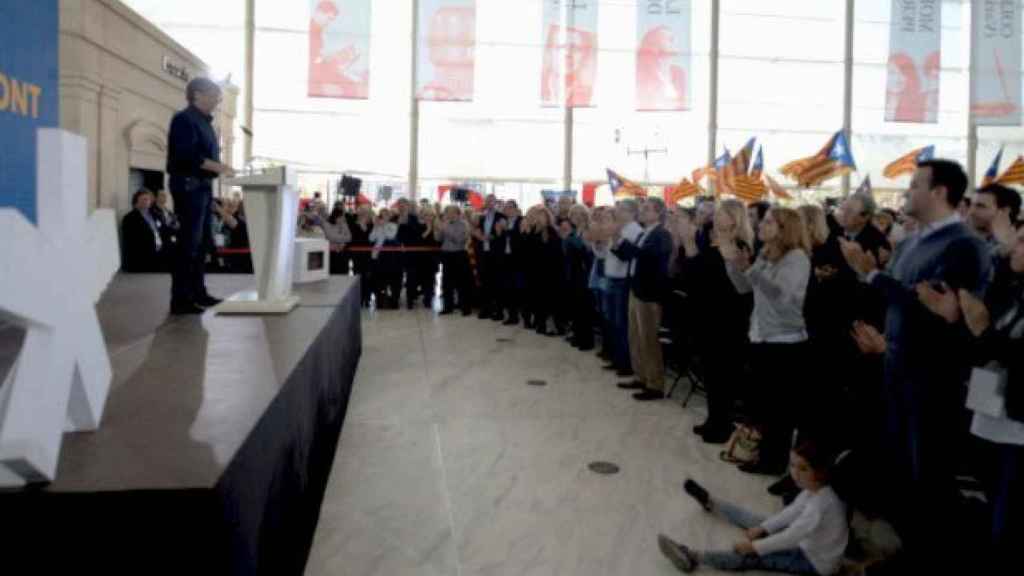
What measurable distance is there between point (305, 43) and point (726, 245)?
13109mm

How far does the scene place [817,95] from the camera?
669 inches

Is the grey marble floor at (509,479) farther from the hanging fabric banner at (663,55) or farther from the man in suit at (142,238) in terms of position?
the hanging fabric banner at (663,55)

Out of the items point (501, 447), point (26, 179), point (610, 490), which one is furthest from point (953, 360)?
point (26, 179)

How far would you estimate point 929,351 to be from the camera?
2705 mm

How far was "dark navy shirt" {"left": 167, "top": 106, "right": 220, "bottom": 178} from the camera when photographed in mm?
3711

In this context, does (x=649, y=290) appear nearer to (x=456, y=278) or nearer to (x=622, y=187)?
(x=456, y=278)

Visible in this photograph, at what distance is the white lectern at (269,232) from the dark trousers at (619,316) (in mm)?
2758

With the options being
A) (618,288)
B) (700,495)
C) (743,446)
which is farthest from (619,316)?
(700,495)

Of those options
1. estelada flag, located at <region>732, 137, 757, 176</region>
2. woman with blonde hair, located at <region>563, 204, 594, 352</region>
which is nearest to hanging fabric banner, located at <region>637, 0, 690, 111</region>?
estelada flag, located at <region>732, 137, 757, 176</region>

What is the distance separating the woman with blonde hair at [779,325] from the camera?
3.62 m

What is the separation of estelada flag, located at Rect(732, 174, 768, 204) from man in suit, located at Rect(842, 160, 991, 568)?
734cm

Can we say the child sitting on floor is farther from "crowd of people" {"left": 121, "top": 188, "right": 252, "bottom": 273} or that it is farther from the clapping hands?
"crowd of people" {"left": 121, "top": 188, "right": 252, "bottom": 273}

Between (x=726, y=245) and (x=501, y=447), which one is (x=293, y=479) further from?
(x=726, y=245)

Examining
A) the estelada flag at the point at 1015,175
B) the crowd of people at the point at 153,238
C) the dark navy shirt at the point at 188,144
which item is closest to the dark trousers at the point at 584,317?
the crowd of people at the point at 153,238
